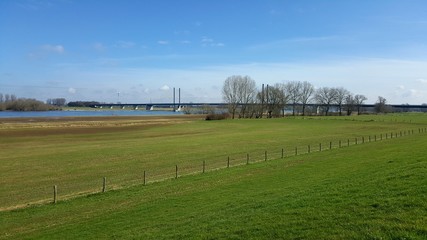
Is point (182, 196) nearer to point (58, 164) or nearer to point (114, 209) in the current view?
point (114, 209)

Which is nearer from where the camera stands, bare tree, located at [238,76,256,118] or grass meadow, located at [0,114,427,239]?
grass meadow, located at [0,114,427,239]

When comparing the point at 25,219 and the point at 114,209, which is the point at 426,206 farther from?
the point at 25,219

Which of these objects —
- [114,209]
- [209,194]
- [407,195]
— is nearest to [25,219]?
[114,209]

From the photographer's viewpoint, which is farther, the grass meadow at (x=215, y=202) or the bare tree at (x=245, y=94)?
the bare tree at (x=245, y=94)

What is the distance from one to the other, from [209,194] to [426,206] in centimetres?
1188

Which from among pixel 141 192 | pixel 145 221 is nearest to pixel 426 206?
pixel 145 221

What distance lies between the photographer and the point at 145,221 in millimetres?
15680

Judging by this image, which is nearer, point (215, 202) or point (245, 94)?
point (215, 202)

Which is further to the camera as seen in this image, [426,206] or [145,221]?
[145,221]

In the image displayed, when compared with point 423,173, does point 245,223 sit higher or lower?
lower

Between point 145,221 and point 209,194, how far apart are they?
5.46 metres

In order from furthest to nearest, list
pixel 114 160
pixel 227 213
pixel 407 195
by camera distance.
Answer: pixel 114 160 → pixel 227 213 → pixel 407 195

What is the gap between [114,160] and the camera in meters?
40.3

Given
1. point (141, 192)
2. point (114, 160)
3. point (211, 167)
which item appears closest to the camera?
point (141, 192)
